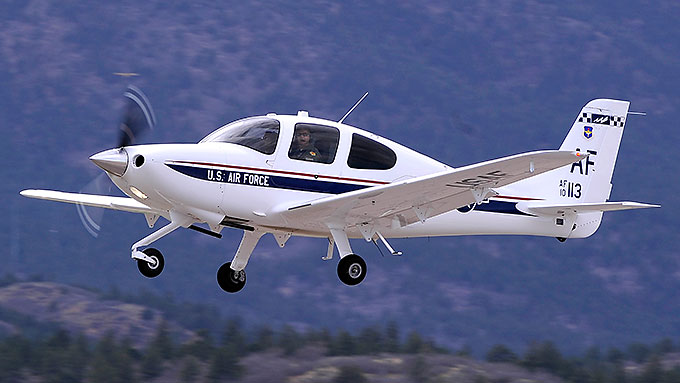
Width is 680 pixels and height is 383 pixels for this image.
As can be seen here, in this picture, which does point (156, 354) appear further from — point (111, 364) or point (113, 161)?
point (113, 161)

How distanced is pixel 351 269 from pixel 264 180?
5.76 ft

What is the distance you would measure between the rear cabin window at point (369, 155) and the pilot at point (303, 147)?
1.92 ft

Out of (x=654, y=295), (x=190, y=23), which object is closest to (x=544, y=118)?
(x=654, y=295)

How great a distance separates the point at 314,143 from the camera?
1564 cm

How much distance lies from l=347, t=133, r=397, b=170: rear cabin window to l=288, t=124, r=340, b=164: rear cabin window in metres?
0.31

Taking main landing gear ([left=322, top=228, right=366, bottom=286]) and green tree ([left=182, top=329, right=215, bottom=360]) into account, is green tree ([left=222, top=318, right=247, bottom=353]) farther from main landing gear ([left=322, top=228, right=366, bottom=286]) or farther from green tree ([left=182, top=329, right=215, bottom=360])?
main landing gear ([left=322, top=228, right=366, bottom=286])

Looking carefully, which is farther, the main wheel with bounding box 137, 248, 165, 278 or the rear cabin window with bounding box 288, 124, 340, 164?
the rear cabin window with bounding box 288, 124, 340, 164

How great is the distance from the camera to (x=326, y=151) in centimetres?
1570

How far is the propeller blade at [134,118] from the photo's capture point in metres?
14.7

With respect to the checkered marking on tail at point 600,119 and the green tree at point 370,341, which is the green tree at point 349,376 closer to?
the green tree at point 370,341

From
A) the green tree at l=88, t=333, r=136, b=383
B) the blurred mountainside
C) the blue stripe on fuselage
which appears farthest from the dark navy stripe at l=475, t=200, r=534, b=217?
the blurred mountainside

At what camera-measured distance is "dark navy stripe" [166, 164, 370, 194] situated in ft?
49.2

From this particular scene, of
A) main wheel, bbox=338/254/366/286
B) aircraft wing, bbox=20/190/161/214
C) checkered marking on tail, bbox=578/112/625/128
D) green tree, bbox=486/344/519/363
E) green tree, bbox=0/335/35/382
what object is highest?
checkered marking on tail, bbox=578/112/625/128

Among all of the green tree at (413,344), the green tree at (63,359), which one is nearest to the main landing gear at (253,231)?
the green tree at (413,344)
